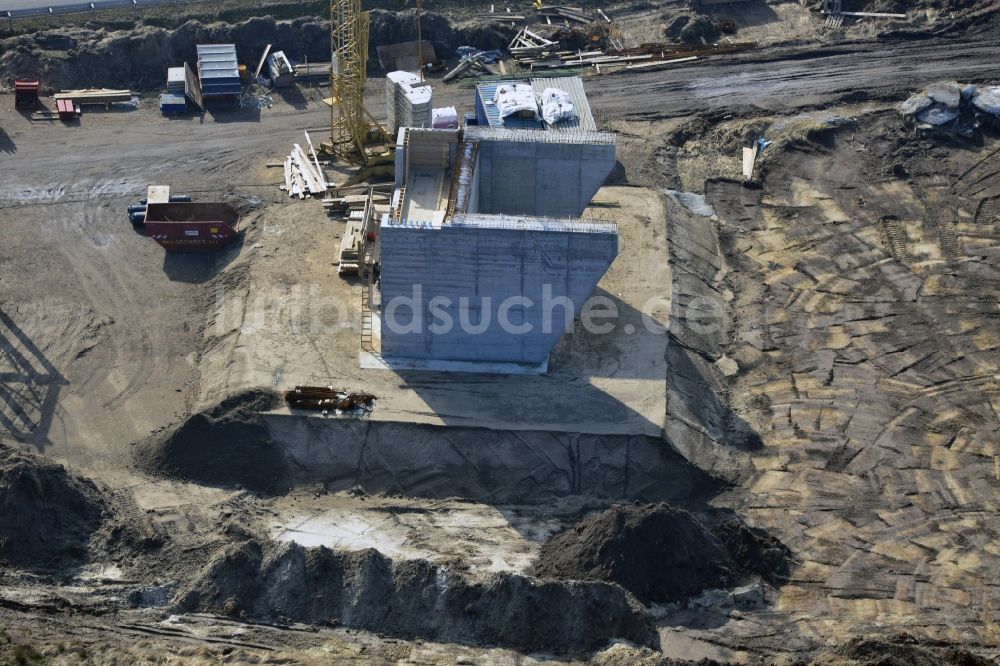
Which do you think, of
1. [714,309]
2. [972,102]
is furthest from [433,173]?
[972,102]

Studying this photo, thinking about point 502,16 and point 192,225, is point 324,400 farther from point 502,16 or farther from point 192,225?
point 502,16

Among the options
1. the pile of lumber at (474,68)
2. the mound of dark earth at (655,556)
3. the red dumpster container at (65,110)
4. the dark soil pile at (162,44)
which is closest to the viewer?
the mound of dark earth at (655,556)

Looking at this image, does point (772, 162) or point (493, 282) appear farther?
point (772, 162)

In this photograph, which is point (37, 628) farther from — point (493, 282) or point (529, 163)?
point (529, 163)

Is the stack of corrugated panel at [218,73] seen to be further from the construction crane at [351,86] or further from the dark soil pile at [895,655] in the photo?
the dark soil pile at [895,655]

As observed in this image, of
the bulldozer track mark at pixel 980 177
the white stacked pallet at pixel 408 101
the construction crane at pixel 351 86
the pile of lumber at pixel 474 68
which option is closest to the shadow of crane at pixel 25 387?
the construction crane at pixel 351 86

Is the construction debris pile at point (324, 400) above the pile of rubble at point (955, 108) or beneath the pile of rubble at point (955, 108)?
beneath

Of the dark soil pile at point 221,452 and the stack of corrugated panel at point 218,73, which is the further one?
the stack of corrugated panel at point 218,73
